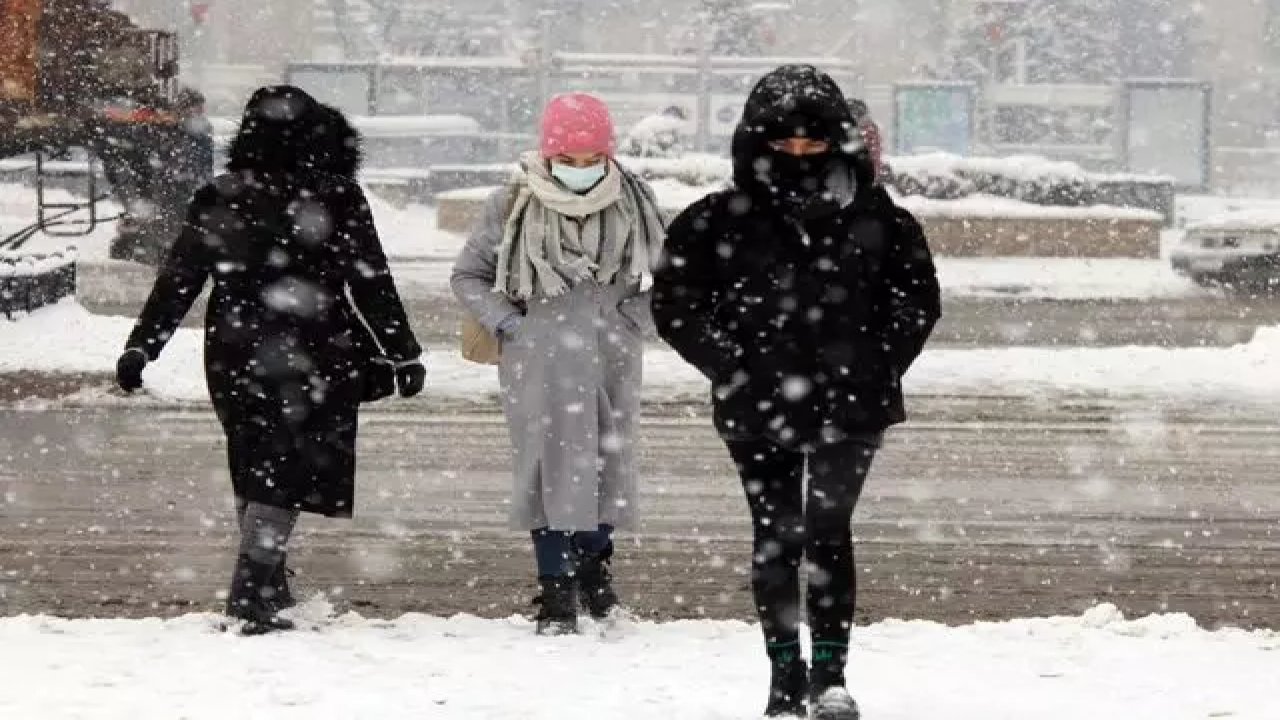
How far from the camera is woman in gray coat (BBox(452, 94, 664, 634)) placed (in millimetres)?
7211

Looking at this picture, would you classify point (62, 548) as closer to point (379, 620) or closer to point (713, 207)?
point (379, 620)

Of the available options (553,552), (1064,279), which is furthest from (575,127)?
(1064,279)

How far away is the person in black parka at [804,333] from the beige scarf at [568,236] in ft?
4.20

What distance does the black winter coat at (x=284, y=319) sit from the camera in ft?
23.5

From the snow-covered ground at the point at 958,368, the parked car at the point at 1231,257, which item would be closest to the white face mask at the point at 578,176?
the snow-covered ground at the point at 958,368

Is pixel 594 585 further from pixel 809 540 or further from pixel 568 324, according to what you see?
pixel 809 540

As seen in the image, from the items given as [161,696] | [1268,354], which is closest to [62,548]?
[161,696]

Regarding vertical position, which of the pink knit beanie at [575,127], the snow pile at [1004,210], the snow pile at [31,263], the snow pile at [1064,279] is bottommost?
the snow pile at [1064,279]

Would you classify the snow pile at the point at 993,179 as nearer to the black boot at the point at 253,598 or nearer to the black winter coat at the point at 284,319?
the black winter coat at the point at 284,319

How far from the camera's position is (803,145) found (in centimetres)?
575

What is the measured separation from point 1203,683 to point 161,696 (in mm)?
2998

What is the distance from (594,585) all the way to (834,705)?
174 cm

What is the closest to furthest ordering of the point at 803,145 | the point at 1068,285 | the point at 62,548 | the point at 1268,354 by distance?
the point at 803,145
the point at 62,548
the point at 1268,354
the point at 1068,285

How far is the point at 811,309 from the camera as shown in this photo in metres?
5.86
